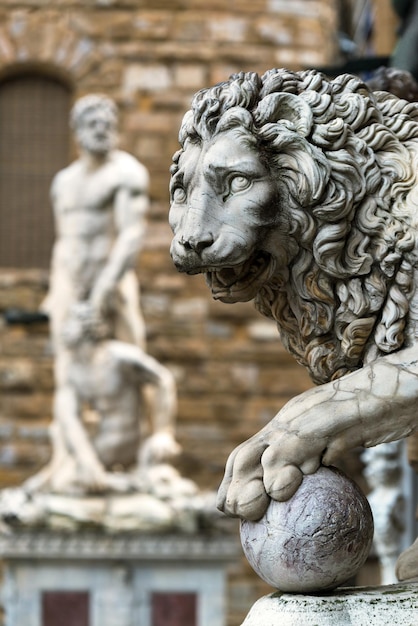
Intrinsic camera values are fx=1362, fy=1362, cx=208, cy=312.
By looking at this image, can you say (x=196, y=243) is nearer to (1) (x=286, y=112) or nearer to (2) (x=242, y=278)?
(2) (x=242, y=278)

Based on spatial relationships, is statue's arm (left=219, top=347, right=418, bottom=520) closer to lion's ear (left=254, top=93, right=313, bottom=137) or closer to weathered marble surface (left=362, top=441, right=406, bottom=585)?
lion's ear (left=254, top=93, right=313, bottom=137)

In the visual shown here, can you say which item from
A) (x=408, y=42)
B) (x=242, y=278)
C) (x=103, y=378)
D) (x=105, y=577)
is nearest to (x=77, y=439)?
(x=103, y=378)

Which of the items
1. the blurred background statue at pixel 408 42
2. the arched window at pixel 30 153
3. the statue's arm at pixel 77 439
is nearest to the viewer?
the blurred background statue at pixel 408 42

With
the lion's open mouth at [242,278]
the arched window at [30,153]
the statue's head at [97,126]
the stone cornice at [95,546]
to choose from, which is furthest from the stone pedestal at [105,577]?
the lion's open mouth at [242,278]

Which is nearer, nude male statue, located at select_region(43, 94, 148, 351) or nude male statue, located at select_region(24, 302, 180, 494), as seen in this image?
nude male statue, located at select_region(24, 302, 180, 494)

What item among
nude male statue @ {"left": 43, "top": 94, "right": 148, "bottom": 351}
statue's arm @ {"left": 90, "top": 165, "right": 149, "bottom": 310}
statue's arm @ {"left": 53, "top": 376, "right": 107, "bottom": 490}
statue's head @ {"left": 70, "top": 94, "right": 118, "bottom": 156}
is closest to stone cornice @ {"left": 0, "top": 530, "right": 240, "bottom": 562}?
statue's arm @ {"left": 53, "top": 376, "right": 107, "bottom": 490}

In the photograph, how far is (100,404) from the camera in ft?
29.3

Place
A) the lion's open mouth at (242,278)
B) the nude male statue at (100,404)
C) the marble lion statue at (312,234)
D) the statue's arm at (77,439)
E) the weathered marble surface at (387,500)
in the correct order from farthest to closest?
the nude male statue at (100,404) → the statue's arm at (77,439) → the weathered marble surface at (387,500) → the lion's open mouth at (242,278) → the marble lion statue at (312,234)

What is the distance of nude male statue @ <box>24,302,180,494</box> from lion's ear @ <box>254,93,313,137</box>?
6481 mm

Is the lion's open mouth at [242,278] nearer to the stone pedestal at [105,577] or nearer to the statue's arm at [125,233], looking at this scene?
the stone pedestal at [105,577]

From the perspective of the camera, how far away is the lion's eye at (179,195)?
238 cm

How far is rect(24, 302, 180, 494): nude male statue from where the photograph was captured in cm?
880

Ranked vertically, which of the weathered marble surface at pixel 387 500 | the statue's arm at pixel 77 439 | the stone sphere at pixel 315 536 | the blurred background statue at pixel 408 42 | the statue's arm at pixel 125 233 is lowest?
the stone sphere at pixel 315 536

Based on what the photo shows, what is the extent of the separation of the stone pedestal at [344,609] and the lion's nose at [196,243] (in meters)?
0.60
